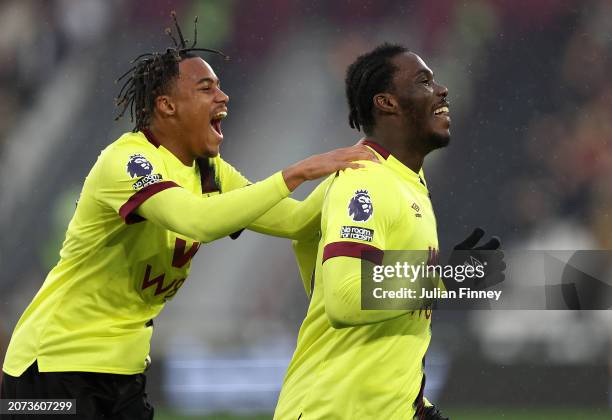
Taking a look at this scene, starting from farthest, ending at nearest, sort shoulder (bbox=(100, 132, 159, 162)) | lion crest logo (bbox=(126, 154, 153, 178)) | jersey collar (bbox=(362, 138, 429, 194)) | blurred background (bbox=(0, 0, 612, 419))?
blurred background (bbox=(0, 0, 612, 419)), shoulder (bbox=(100, 132, 159, 162)), lion crest logo (bbox=(126, 154, 153, 178)), jersey collar (bbox=(362, 138, 429, 194))

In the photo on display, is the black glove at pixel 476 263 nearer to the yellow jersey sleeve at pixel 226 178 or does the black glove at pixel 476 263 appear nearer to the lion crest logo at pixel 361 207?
the lion crest logo at pixel 361 207

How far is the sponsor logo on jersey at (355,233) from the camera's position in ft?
9.81

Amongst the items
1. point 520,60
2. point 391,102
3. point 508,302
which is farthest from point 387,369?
point 520,60

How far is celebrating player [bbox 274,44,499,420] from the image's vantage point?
118 inches

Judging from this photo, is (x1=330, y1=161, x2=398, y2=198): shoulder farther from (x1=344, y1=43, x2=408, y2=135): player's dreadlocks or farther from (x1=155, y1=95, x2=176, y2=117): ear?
(x1=155, y1=95, x2=176, y2=117): ear

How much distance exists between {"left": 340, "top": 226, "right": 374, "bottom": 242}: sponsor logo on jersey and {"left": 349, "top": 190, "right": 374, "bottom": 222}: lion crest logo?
0.03 meters

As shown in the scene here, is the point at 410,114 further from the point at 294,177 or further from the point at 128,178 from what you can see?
the point at 128,178

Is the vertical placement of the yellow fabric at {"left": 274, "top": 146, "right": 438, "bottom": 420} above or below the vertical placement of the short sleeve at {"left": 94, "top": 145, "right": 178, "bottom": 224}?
below

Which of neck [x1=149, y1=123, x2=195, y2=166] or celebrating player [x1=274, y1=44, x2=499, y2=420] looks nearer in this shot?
celebrating player [x1=274, y1=44, x2=499, y2=420]

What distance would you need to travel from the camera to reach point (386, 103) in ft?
11.6

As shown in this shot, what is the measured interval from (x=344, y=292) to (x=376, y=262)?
0.52ft

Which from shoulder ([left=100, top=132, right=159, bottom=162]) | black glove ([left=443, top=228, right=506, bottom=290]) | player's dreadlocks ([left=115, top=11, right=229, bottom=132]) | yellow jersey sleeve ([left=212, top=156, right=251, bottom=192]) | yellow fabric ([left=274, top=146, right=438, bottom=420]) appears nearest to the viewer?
yellow fabric ([left=274, top=146, right=438, bottom=420])

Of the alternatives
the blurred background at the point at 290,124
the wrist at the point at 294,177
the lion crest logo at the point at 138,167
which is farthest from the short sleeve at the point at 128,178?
the blurred background at the point at 290,124

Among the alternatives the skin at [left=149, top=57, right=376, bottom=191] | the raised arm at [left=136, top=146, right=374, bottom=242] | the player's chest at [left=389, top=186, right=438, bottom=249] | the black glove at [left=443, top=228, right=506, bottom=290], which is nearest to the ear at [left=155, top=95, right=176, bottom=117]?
the skin at [left=149, top=57, right=376, bottom=191]
